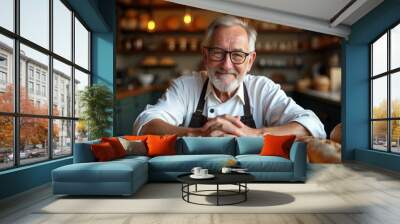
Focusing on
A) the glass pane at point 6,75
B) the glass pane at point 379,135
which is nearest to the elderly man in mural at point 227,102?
the glass pane at point 379,135

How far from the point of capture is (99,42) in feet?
28.6

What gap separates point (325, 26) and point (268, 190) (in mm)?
4348

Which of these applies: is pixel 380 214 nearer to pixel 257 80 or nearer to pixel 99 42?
pixel 257 80

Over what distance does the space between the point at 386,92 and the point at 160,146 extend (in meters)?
4.73

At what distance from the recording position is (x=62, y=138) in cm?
700

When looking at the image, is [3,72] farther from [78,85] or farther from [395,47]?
[395,47]

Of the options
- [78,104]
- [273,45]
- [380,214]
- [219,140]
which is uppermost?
[273,45]

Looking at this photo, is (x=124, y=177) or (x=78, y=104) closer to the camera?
(x=124, y=177)

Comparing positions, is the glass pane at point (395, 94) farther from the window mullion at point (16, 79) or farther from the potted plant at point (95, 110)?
the window mullion at point (16, 79)

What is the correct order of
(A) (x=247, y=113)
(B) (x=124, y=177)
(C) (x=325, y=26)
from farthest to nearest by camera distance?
(C) (x=325, y=26) < (A) (x=247, y=113) < (B) (x=124, y=177)

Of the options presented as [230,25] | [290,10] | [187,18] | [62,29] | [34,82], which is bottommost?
[34,82]

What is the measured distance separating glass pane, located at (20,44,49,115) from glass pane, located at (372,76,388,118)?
20.7ft

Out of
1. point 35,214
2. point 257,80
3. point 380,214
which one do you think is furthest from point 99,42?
point 380,214

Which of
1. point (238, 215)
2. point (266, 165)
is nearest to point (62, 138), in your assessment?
point (266, 165)
